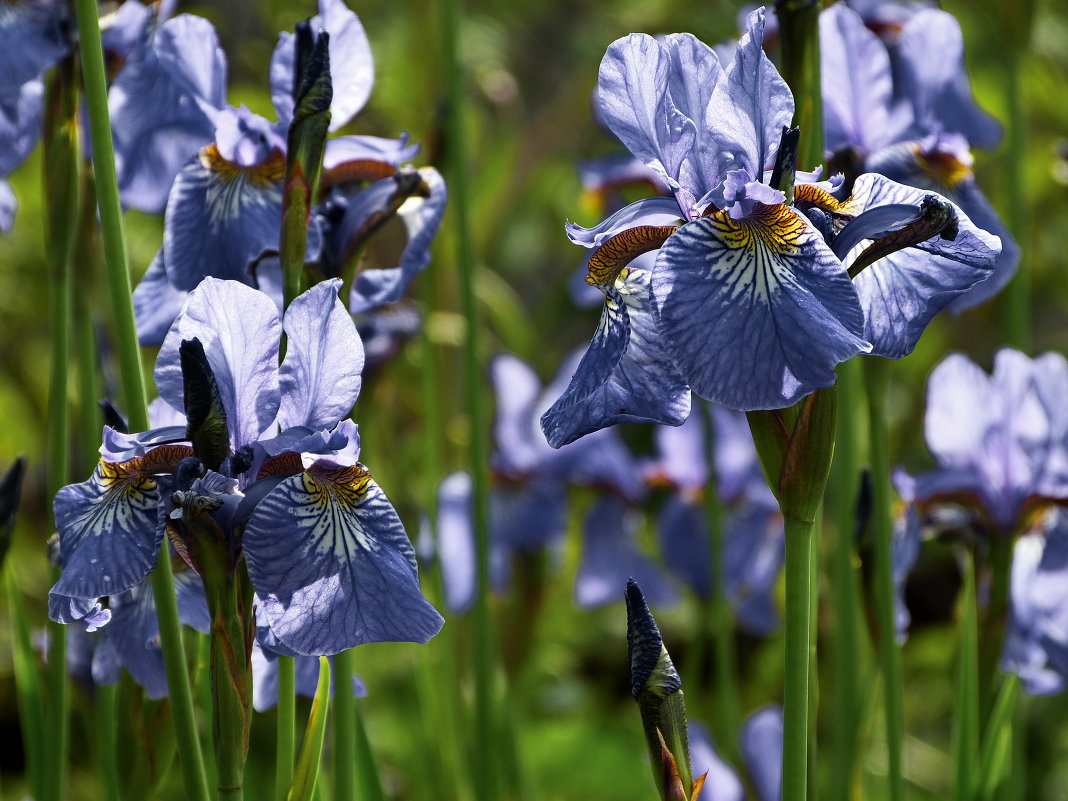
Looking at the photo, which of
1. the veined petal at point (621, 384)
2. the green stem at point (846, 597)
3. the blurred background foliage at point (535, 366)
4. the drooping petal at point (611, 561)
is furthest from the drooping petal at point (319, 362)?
the drooping petal at point (611, 561)

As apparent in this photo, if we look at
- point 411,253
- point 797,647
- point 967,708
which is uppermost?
point 411,253

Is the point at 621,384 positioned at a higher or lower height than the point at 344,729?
higher

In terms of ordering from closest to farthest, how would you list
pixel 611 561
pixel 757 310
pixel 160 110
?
pixel 757 310, pixel 160 110, pixel 611 561

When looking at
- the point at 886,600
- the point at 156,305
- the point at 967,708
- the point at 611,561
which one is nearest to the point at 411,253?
the point at 156,305

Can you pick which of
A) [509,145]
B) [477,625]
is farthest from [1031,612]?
[509,145]

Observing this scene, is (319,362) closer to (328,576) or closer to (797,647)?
(328,576)

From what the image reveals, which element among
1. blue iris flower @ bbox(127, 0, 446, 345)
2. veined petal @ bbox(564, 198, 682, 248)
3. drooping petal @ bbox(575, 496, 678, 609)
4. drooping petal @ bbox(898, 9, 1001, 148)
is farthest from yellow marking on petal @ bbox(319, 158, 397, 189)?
drooping petal @ bbox(575, 496, 678, 609)

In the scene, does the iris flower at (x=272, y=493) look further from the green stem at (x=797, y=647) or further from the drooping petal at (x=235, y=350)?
the green stem at (x=797, y=647)
